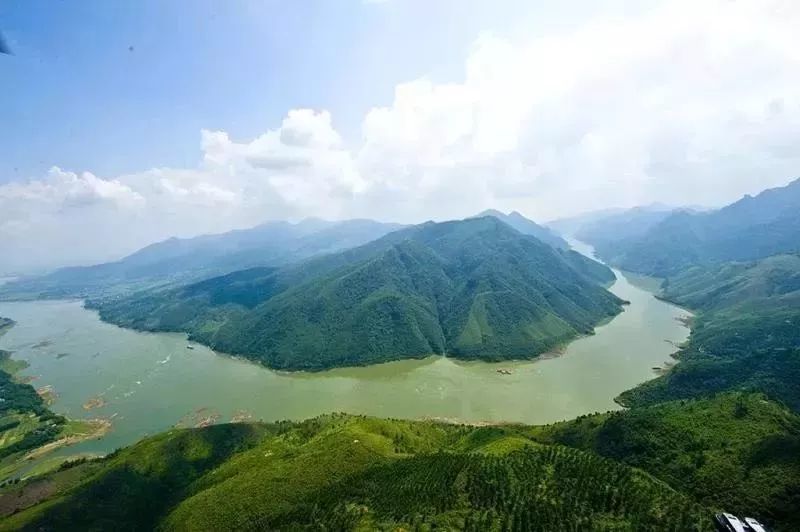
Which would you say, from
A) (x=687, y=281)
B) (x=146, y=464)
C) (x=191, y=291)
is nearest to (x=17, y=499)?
(x=146, y=464)

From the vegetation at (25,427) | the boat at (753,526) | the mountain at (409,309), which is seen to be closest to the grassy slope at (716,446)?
the boat at (753,526)

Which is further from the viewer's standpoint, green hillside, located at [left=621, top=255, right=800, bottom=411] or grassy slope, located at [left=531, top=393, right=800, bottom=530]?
green hillside, located at [left=621, top=255, right=800, bottom=411]

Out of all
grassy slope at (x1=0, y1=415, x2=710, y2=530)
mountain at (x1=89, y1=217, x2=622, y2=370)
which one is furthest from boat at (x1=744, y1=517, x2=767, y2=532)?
mountain at (x1=89, y1=217, x2=622, y2=370)

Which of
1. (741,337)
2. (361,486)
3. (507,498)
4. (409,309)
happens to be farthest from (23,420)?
(741,337)

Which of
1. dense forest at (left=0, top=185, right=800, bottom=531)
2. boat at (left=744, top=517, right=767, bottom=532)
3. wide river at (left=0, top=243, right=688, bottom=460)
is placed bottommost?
wide river at (left=0, top=243, right=688, bottom=460)

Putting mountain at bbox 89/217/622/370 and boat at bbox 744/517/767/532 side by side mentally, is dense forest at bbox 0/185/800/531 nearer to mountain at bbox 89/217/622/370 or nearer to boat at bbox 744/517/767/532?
boat at bbox 744/517/767/532

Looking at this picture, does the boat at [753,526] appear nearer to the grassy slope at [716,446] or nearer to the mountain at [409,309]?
the grassy slope at [716,446]
